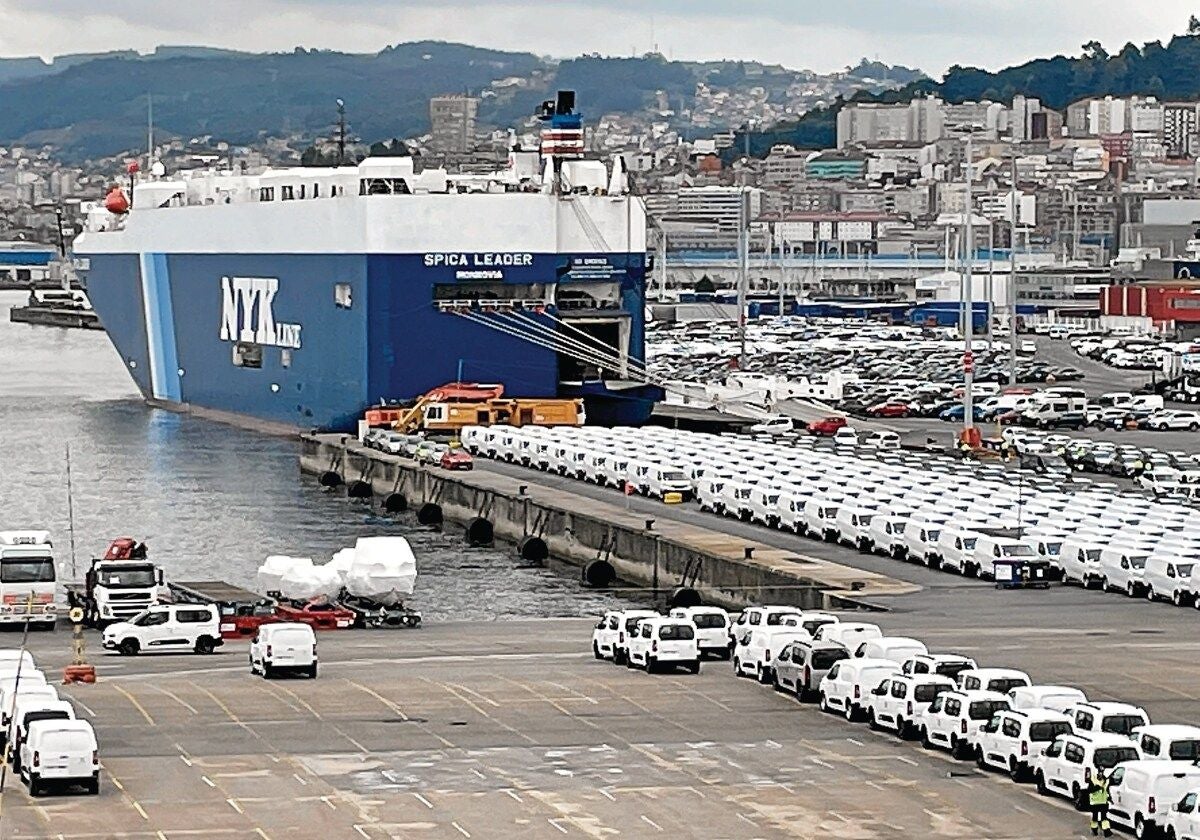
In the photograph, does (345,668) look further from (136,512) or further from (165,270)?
(165,270)

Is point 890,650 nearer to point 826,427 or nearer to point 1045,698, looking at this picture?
point 1045,698

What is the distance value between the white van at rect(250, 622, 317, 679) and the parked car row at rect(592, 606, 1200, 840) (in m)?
3.30

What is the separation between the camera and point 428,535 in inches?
1946

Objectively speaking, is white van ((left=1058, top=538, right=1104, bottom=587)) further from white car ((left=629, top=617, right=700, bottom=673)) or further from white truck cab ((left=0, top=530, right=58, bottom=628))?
white truck cab ((left=0, top=530, right=58, bottom=628))

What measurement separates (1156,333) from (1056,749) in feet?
373

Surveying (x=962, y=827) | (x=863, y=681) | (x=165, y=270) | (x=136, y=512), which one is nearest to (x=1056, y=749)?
(x=962, y=827)

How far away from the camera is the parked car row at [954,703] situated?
19.6 metres

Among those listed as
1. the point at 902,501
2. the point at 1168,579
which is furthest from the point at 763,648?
the point at 902,501

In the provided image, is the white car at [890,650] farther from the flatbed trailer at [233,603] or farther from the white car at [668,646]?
the flatbed trailer at [233,603]

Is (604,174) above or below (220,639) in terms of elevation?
above

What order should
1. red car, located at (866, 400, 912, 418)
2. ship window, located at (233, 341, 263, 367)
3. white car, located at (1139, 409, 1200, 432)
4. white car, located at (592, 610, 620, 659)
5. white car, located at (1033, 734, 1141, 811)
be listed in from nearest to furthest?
white car, located at (1033, 734, 1141, 811)
white car, located at (592, 610, 620, 659)
white car, located at (1139, 409, 1200, 432)
ship window, located at (233, 341, 263, 367)
red car, located at (866, 400, 912, 418)

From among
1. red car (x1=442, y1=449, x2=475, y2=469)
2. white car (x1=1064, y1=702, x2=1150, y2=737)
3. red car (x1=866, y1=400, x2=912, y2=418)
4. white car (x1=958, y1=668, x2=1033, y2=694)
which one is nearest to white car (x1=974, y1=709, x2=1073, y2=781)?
white car (x1=1064, y1=702, x2=1150, y2=737)

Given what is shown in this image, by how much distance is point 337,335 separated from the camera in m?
65.4

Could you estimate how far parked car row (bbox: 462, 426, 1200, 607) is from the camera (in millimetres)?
35938
